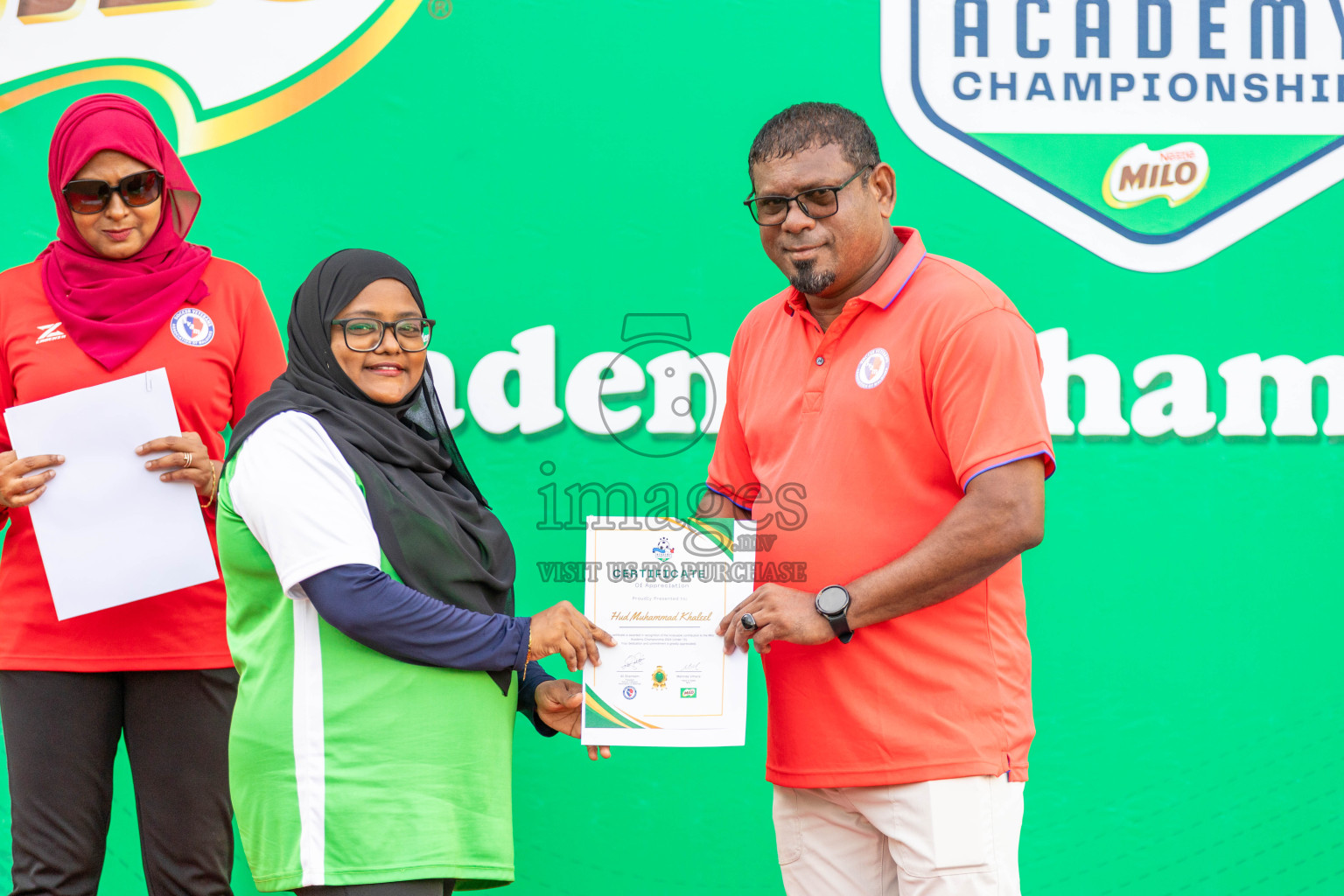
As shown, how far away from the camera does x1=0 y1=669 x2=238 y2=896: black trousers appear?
2336mm

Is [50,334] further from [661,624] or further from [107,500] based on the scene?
[661,624]

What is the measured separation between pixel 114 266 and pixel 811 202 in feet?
4.90

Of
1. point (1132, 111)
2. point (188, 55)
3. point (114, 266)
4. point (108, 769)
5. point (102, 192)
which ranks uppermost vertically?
point (188, 55)

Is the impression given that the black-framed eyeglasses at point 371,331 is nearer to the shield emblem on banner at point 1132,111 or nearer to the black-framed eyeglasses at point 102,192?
the black-framed eyeglasses at point 102,192

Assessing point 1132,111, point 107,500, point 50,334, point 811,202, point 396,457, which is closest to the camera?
point 396,457

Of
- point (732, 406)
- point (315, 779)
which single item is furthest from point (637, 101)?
point (315, 779)

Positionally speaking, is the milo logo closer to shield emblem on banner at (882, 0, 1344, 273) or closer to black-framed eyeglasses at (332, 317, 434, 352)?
shield emblem on banner at (882, 0, 1344, 273)

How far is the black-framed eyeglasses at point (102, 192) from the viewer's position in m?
2.36

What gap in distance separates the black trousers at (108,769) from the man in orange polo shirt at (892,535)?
124 cm

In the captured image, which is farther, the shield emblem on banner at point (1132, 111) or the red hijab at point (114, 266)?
the shield emblem on banner at point (1132, 111)

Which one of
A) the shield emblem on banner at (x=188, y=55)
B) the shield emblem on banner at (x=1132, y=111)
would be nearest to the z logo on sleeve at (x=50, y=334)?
the shield emblem on banner at (x=188, y=55)

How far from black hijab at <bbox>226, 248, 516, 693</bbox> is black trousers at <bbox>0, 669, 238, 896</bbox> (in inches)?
33.4

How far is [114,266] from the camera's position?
2389mm

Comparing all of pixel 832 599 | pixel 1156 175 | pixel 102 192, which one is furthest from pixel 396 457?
pixel 1156 175
